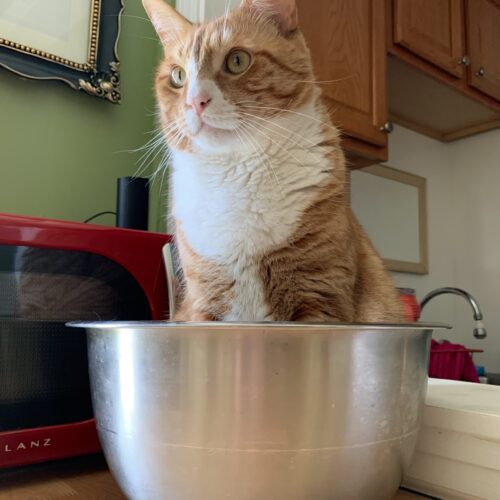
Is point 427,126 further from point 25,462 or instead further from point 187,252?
point 25,462

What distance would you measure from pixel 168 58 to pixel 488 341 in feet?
7.06

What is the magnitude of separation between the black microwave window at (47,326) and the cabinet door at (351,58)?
3.36ft

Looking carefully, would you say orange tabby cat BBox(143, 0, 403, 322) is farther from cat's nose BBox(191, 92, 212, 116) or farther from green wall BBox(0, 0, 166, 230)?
green wall BBox(0, 0, 166, 230)

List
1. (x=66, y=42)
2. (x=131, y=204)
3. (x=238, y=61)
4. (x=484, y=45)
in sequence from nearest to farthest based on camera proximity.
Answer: (x=238, y=61), (x=131, y=204), (x=66, y=42), (x=484, y=45)

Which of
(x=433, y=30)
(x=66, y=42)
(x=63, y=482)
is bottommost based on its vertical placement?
(x=63, y=482)

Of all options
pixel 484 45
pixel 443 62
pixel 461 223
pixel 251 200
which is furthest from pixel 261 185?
pixel 461 223

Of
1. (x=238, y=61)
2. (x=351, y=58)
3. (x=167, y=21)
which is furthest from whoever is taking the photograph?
(x=351, y=58)

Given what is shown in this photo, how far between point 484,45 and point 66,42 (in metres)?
1.81

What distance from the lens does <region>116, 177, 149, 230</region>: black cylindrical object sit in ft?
3.43

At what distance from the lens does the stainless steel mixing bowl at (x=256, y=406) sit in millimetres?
449

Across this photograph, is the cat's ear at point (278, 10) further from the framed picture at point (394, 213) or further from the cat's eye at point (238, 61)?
the framed picture at point (394, 213)

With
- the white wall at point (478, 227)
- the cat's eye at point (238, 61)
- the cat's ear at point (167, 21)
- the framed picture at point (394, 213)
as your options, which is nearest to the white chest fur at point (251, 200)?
the cat's eye at point (238, 61)

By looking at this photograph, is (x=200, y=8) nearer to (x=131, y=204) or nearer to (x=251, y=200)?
(x=131, y=204)

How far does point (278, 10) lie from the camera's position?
83 cm
